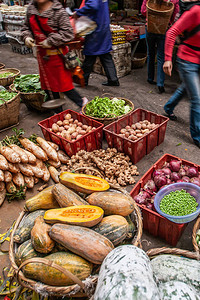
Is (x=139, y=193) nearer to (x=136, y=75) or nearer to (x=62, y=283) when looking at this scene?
(x=62, y=283)

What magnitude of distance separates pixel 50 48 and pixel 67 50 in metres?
0.27

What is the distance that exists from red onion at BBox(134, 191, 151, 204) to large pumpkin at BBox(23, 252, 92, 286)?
0.97 metres

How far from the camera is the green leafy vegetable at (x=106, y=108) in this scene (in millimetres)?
3564

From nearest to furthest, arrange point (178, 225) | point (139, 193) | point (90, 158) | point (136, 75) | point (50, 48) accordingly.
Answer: point (178, 225) < point (139, 193) < point (90, 158) < point (50, 48) < point (136, 75)

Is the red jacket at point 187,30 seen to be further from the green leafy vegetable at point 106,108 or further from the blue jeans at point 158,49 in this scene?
the blue jeans at point 158,49

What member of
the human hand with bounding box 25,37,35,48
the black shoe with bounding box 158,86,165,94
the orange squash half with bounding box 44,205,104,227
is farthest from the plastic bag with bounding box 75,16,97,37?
the orange squash half with bounding box 44,205,104,227

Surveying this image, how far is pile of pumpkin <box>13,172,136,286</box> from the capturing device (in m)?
1.44

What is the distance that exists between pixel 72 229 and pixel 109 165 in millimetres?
1538

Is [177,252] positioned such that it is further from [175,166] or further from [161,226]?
[175,166]

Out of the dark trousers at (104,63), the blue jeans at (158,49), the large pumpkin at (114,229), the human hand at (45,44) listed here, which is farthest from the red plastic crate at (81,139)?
the blue jeans at (158,49)

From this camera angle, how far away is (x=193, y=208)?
2045 millimetres

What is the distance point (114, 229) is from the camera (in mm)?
1580

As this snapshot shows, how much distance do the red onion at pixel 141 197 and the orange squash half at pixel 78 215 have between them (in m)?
0.75

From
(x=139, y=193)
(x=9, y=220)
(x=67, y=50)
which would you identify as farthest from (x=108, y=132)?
(x=9, y=220)
